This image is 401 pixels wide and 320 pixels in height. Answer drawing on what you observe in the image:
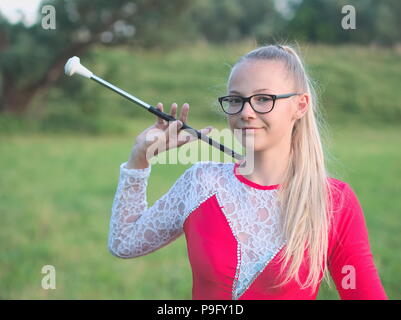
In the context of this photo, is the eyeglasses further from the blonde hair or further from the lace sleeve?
the lace sleeve

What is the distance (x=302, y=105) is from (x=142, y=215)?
590mm

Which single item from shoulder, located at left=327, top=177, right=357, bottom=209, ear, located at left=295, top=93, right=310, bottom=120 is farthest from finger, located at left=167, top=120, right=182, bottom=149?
shoulder, located at left=327, top=177, right=357, bottom=209

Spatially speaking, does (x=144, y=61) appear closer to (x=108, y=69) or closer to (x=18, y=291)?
(x=108, y=69)

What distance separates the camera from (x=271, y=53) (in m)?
1.61

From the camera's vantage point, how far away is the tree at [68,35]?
13.1 metres

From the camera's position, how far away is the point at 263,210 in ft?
5.07

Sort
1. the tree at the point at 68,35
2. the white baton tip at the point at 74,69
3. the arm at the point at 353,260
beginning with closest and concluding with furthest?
the arm at the point at 353,260 < the white baton tip at the point at 74,69 < the tree at the point at 68,35

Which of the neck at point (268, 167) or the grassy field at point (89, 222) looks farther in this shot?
the grassy field at point (89, 222)

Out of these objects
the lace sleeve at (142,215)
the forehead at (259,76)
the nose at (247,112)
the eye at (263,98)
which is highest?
the forehead at (259,76)

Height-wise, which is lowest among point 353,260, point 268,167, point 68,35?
point 353,260

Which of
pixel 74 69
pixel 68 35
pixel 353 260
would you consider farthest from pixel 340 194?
pixel 68 35

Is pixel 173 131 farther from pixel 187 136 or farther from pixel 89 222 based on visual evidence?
pixel 89 222

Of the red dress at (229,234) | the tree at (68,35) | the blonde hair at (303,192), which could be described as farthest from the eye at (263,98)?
the tree at (68,35)

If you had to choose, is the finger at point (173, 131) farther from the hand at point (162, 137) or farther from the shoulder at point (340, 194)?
the shoulder at point (340, 194)
